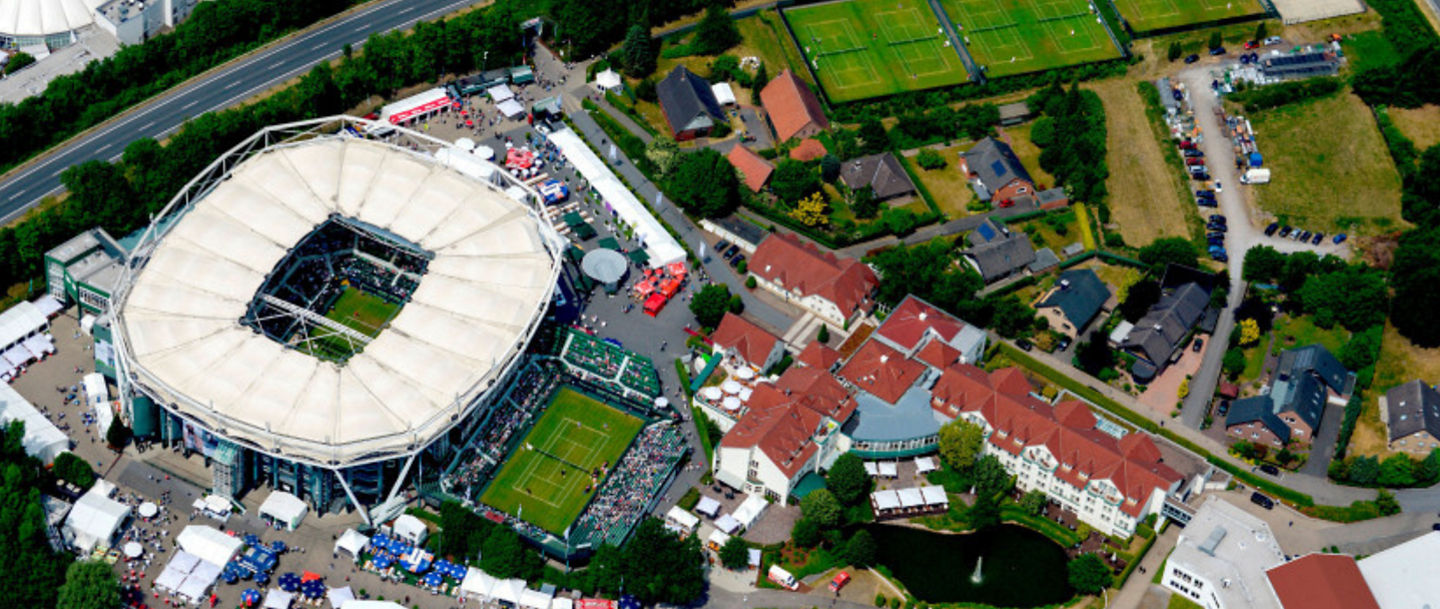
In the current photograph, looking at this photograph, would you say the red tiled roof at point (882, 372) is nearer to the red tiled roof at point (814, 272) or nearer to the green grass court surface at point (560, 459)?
the red tiled roof at point (814, 272)

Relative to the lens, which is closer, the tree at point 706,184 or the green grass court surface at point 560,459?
the green grass court surface at point 560,459

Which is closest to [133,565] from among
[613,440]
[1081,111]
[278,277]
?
[278,277]

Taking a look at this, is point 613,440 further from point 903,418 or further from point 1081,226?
point 1081,226

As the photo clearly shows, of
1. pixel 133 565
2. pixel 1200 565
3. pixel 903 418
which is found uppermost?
pixel 903 418

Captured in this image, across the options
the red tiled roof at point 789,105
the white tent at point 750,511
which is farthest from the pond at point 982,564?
the red tiled roof at point 789,105

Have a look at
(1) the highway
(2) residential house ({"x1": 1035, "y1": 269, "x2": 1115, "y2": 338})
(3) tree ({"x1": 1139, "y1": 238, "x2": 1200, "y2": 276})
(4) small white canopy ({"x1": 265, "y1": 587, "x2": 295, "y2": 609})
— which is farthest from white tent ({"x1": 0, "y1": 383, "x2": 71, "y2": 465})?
(3) tree ({"x1": 1139, "y1": 238, "x2": 1200, "y2": 276})

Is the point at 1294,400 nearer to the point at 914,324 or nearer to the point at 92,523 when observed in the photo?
the point at 914,324
